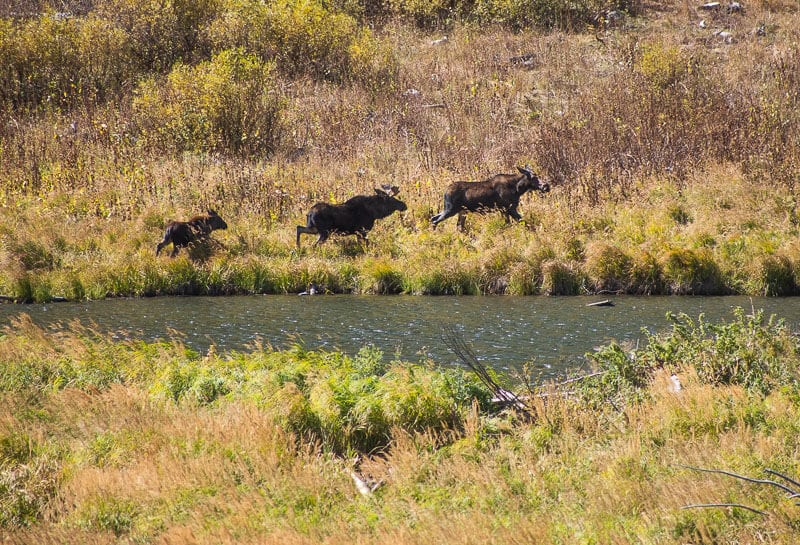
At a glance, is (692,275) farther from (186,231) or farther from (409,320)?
(186,231)

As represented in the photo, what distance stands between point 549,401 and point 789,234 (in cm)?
1383

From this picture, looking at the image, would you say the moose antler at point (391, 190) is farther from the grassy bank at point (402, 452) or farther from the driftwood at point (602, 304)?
the grassy bank at point (402, 452)

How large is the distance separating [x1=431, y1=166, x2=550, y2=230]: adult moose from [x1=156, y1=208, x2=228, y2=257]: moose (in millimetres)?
6282

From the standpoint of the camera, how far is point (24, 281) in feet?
66.0

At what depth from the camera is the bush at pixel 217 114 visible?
28.9 m

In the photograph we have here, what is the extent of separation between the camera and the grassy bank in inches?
264

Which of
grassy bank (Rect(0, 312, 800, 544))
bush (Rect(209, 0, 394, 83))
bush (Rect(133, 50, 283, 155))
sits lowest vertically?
grassy bank (Rect(0, 312, 800, 544))

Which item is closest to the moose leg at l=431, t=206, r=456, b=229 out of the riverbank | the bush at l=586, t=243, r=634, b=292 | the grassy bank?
the riverbank

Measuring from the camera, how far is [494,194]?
2245 centimetres

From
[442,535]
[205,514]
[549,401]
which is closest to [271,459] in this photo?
[205,514]

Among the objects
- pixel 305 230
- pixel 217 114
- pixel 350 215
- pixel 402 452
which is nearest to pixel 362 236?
pixel 350 215

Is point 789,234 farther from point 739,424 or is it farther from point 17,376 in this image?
point 17,376

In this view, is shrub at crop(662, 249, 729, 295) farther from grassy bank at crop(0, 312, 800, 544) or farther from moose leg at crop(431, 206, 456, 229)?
grassy bank at crop(0, 312, 800, 544)

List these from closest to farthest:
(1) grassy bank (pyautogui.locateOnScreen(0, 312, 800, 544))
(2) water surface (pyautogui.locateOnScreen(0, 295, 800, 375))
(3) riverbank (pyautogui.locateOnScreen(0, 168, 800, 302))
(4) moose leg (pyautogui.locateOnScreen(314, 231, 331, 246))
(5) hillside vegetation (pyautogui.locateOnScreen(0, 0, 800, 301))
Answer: (1) grassy bank (pyautogui.locateOnScreen(0, 312, 800, 544))
(2) water surface (pyautogui.locateOnScreen(0, 295, 800, 375))
(3) riverbank (pyautogui.locateOnScreen(0, 168, 800, 302))
(5) hillside vegetation (pyautogui.locateOnScreen(0, 0, 800, 301))
(4) moose leg (pyautogui.locateOnScreen(314, 231, 331, 246))
